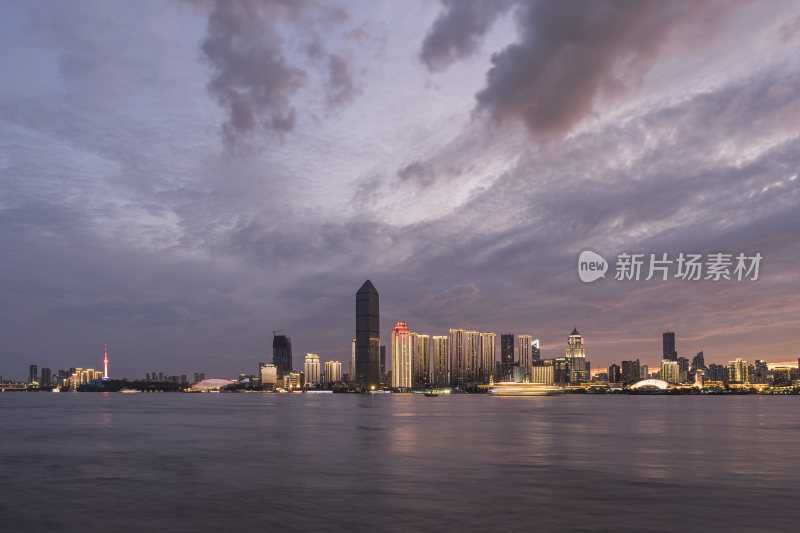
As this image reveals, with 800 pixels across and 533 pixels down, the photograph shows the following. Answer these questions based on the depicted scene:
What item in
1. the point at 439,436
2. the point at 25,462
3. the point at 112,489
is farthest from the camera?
the point at 439,436

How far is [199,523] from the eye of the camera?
29.1 m

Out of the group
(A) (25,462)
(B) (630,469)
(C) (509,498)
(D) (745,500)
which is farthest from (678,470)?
(A) (25,462)

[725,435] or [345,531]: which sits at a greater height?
[345,531]

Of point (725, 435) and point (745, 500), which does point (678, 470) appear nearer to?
point (745, 500)

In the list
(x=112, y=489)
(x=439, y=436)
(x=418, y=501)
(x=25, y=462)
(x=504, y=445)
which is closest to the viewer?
(x=418, y=501)

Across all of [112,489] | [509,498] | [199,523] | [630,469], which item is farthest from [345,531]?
[630,469]

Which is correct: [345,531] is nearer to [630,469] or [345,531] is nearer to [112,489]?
[112,489]

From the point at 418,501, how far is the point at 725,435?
60519 mm

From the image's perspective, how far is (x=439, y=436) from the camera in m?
76.5

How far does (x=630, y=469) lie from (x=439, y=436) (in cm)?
3289

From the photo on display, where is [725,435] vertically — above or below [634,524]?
below

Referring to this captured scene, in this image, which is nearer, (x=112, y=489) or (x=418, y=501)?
(x=418, y=501)

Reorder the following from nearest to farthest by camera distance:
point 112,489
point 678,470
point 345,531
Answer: point 345,531 < point 112,489 < point 678,470

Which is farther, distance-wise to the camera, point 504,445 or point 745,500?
point 504,445
